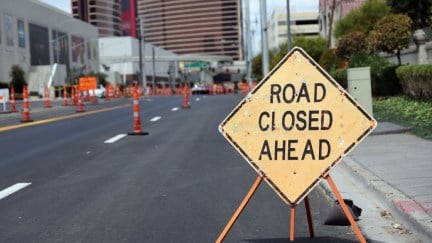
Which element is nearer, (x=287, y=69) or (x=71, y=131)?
(x=287, y=69)

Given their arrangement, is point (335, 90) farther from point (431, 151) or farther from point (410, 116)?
point (410, 116)

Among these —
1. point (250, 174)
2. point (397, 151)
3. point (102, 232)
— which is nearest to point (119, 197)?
point (102, 232)

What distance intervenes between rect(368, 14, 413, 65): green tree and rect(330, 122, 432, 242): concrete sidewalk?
12334 mm

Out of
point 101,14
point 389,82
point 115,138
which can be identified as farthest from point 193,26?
point 115,138

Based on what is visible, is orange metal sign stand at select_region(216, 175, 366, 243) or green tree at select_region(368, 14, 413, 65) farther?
green tree at select_region(368, 14, 413, 65)

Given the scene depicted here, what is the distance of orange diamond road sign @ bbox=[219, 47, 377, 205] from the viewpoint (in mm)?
5668

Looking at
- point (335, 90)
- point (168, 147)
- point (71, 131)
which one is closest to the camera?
point (335, 90)

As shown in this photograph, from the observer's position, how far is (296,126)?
226 inches

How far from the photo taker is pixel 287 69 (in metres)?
5.83

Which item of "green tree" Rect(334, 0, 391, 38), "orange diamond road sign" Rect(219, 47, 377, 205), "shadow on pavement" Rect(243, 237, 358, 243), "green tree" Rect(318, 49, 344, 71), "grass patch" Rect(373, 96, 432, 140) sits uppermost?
"green tree" Rect(334, 0, 391, 38)

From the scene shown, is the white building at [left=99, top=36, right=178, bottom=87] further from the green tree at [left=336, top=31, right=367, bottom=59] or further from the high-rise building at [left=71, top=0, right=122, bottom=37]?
the green tree at [left=336, top=31, right=367, bottom=59]

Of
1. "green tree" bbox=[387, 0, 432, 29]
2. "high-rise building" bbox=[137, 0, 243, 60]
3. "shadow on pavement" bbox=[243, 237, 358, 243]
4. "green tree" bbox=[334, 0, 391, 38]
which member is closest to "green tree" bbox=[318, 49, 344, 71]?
"green tree" bbox=[334, 0, 391, 38]

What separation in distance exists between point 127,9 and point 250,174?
16990 centimetres

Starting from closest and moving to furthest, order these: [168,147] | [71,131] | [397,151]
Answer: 1. [397,151]
2. [168,147]
3. [71,131]
